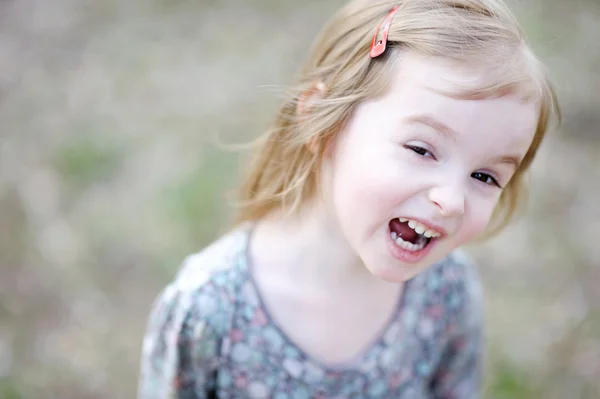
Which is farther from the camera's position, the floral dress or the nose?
the floral dress

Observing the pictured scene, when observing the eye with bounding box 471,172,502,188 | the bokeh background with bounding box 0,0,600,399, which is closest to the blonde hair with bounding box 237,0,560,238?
the eye with bounding box 471,172,502,188

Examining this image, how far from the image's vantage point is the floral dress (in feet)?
3.96

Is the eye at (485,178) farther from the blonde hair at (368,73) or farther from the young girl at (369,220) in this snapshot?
the blonde hair at (368,73)

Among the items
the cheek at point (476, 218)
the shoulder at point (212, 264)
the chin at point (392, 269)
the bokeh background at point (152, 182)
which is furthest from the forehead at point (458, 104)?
the bokeh background at point (152, 182)

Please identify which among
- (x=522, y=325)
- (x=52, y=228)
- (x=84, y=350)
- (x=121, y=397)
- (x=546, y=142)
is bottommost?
(x=121, y=397)

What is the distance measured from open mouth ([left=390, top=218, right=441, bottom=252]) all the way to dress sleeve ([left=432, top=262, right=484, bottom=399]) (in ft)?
1.31

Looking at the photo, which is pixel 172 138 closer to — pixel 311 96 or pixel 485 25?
pixel 311 96

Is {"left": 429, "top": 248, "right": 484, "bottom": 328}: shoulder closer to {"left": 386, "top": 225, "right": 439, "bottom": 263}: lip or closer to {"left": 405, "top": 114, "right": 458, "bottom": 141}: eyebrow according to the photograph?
{"left": 386, "top": 225, "right": 439, "bottom": 263}: lip

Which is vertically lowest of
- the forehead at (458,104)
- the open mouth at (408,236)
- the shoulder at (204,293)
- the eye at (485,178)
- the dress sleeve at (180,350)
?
the dress sleeve at (180,350)

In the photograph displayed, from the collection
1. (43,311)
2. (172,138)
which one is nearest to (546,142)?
(172,138)

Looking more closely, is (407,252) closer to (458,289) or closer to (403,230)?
(403,230)

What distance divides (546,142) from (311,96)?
1.96 metres

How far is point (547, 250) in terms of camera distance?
247 cm

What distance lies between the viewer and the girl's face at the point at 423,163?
97 centimetres
